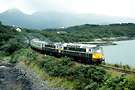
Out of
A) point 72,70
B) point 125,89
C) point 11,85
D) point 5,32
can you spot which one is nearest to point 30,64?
point 11,85

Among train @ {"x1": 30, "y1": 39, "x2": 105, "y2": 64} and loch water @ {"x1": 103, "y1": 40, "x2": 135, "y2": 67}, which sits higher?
train @ {"x1": 30, "y1": 39, "x2": 105, "y2": 64}

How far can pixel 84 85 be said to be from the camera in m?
36.9

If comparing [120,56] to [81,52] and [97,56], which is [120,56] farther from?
[97,56]

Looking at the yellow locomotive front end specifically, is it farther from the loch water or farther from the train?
the loch water

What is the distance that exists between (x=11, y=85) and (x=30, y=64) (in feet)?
53.0

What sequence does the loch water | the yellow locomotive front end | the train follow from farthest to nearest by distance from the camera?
the loch water, the train, the yellow locomotive front end

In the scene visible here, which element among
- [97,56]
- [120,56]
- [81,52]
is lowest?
[120,56]

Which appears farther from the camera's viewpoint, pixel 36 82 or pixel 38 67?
pixel 38 67

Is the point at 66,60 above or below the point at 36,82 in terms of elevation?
above

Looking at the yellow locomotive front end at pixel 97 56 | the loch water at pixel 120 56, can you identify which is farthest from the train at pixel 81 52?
the loch water at pixel 120 56

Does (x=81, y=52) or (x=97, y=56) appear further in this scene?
(x=81, y=52)

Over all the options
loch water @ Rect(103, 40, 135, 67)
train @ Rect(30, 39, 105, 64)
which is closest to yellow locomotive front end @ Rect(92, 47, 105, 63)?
train @ Rect(30, 39, 105, 64)

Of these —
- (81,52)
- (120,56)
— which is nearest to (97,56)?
(81,52)

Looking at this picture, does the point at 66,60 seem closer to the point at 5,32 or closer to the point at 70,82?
the point at 70,82
